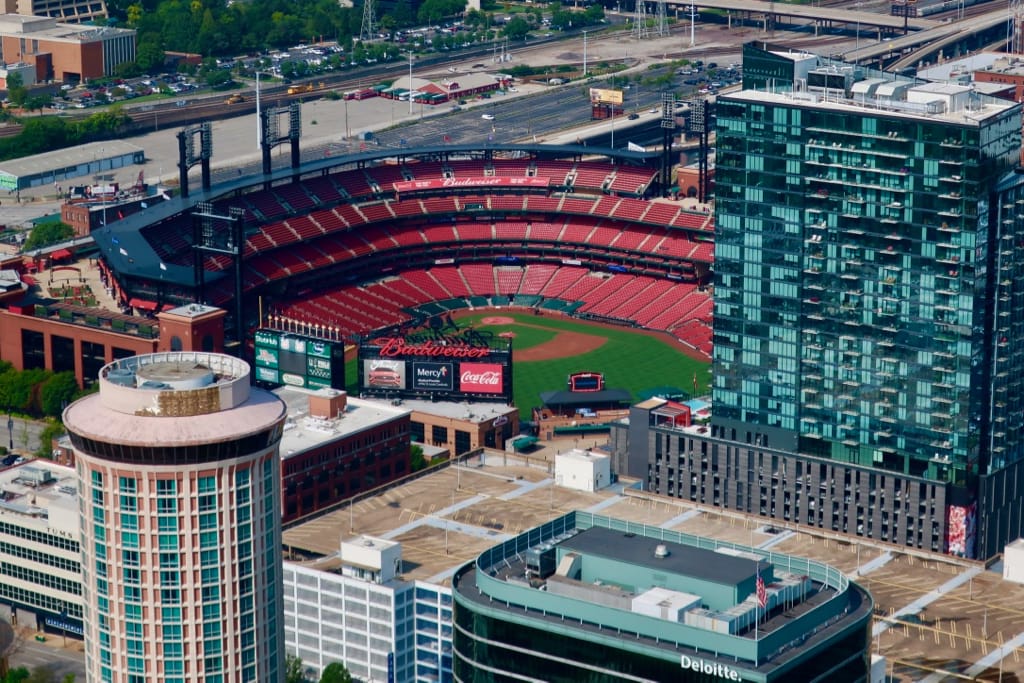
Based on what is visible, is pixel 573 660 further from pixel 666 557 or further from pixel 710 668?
pixel 710 668

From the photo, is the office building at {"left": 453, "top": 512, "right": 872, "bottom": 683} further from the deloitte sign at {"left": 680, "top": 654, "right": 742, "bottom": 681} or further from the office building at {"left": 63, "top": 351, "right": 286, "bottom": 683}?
the office building at {"left": 63, "top": 351, "right": 286, "bottom": 683}

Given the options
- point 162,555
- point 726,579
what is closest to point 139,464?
point 162,555

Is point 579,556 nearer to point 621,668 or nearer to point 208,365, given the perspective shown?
point 621,668

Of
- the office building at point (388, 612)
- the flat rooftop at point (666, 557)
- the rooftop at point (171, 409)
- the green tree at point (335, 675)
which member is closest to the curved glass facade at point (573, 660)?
the flat rooftop at point (666, 557)

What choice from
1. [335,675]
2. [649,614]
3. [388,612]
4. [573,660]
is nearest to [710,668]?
[649,614]

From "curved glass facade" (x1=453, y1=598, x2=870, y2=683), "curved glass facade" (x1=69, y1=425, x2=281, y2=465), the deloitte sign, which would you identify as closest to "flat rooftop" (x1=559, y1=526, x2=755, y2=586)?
the deloitte sign

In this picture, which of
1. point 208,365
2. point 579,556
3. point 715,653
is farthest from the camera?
point 208,365

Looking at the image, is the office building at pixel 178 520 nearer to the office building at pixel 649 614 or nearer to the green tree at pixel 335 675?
the office building at pixel 649 614
